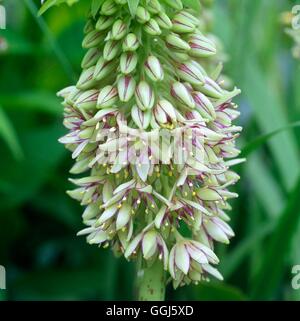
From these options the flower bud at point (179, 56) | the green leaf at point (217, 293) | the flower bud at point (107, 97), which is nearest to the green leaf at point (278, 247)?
the green leaf at point (217, 293)

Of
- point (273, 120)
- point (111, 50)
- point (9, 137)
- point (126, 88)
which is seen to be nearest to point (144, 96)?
point (126, 88)

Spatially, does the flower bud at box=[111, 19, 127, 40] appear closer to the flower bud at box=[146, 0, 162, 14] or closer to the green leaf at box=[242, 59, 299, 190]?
the flower bud at box=[146, 0, 162, 14]

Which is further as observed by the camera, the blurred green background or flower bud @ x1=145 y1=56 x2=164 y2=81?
the blurred green background

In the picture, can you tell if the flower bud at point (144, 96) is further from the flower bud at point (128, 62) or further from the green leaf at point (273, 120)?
the green leaf at point (273, 120)

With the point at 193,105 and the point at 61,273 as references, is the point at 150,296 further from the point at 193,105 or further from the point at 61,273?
the point at 61,273

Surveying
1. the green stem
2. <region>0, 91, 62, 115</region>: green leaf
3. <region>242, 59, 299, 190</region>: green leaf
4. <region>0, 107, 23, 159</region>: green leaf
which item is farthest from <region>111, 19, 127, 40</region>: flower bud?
<region>0, 91, 62, 115</region>: green leaf

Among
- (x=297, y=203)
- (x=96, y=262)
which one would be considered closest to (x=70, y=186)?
(x=96, y=262)
